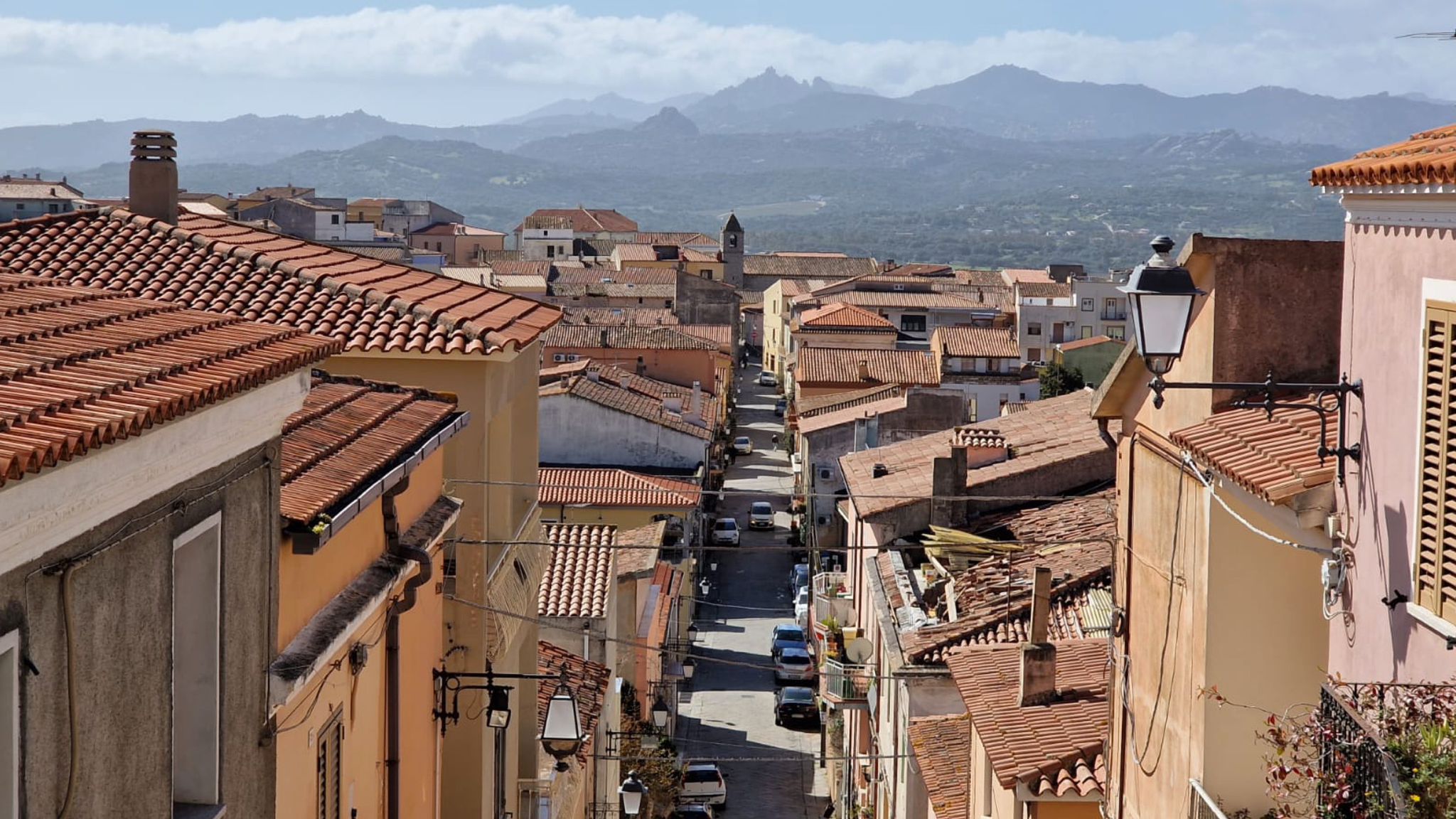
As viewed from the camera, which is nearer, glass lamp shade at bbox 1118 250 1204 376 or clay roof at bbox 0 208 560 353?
glass lamp shade at bbox 1118 250 1204 376

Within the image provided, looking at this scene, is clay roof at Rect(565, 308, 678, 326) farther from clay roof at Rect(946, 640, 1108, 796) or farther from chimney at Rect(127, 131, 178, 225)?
chimney at Rect(127, 131, 178, 225)

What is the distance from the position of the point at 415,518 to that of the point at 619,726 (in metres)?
→ 17.2

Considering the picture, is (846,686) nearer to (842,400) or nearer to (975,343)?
(842,400)

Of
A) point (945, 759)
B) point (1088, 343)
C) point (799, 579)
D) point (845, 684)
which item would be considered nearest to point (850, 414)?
point (799, 579)

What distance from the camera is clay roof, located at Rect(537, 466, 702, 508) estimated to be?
139 ft

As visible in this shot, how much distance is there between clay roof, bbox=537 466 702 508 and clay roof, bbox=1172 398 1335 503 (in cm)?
→ 3110

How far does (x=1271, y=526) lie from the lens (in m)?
9.38

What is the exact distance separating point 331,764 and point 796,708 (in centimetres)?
3011

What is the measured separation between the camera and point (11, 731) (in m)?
4.98

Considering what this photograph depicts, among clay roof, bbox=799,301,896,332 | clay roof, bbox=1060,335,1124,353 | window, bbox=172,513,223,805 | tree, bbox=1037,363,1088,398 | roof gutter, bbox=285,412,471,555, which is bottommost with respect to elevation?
tree, bbox=1037,363,1088,398

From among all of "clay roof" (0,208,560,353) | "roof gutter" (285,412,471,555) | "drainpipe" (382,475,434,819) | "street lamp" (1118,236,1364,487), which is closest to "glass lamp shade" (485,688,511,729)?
"drainpipe" (382,475,434,819)

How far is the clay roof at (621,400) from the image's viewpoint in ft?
159

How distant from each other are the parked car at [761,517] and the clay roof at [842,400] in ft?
11.8

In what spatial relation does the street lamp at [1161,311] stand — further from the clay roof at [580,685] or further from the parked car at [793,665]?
the parked car at [793,665]
